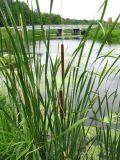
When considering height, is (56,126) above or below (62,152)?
above

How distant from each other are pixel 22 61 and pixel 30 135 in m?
0.32

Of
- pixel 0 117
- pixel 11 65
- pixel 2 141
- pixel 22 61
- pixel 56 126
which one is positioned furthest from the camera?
pixel 0 117

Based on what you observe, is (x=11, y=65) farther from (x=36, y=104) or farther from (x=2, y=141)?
(x=2, y=141)

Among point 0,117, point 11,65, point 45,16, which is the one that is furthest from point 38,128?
point 0,117

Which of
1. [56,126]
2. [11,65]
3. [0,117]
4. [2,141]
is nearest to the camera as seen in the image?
[56,126]

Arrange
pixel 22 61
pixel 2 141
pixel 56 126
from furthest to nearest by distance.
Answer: pixel 2 141 < pixel 56 126 < pixel 22 61

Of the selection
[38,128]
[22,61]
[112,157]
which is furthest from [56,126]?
[112,157]

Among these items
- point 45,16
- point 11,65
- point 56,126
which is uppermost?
point 45,16

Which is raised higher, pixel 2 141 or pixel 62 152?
pixel 62 152

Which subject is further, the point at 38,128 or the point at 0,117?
the point at 0,117

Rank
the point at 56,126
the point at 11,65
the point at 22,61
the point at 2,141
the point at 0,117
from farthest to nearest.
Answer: the point at 0,117 → the point at 2,141 → the point at 11,65 → the point at 56,126 → the point at 22,61

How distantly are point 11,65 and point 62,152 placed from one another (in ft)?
1.30

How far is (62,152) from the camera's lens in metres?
1.12

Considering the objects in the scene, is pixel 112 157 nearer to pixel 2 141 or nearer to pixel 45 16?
pixel 2 141
